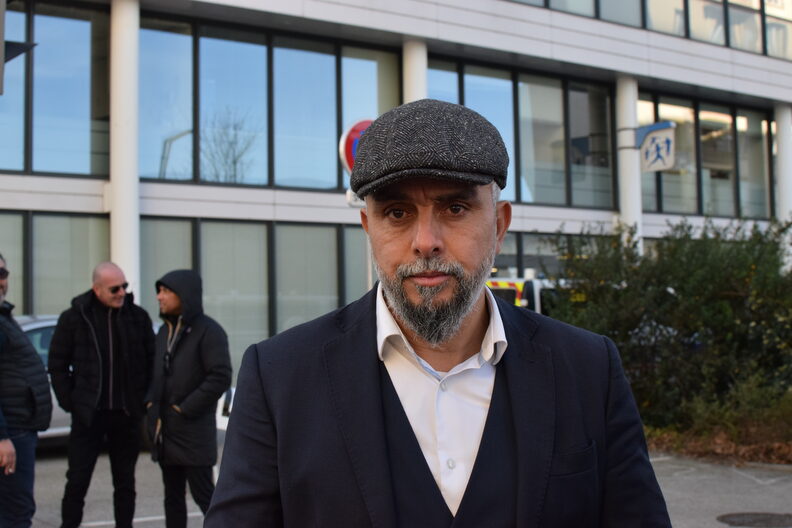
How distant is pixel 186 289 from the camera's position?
627 centimetres

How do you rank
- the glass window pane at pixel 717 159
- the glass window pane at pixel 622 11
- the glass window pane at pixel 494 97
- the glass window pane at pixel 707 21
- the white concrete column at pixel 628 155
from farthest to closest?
the glass window pane at pixel 717 159
the glass window pane at pixel 707 21
the white concrete column at pixel 628 155
the glass window pane at pixel 622 11
the glass window pane at pixel 494 97

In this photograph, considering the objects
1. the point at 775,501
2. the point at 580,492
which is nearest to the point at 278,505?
the point at 580,492

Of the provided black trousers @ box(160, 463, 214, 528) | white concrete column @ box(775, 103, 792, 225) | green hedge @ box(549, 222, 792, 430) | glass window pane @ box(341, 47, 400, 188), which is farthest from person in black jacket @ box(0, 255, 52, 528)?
white concrete column @ box(775, 103, 792, 225)

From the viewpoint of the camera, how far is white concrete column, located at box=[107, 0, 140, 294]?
15.0 m

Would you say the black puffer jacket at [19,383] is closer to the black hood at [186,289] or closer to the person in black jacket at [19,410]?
the person in black jacket at [19,410]

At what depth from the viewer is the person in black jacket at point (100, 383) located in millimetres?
6391

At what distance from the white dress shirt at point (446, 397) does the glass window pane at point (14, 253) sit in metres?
13.7

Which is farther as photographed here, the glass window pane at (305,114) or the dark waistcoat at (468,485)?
the glass window pane at (305,114)

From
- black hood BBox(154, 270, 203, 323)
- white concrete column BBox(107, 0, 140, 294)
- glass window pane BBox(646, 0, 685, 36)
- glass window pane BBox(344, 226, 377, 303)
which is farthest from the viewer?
glass window pane BBox(646, 0, 685, 36)

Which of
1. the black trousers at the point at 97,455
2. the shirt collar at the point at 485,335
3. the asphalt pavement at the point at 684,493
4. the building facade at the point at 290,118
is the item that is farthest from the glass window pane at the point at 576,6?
the shirt collar at the point at 485,335

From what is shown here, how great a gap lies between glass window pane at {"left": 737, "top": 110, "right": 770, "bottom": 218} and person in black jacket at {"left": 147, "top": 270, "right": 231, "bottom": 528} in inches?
808

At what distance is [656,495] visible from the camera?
1.90m

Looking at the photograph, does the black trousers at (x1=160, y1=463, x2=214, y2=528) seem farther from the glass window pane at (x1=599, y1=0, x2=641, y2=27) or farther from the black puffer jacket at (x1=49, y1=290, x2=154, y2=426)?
the glass window pane at (x1=599, y1=0, x2=641, y2=27)

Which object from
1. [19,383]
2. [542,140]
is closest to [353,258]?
[542,140]
